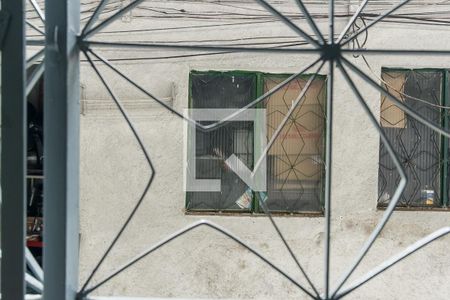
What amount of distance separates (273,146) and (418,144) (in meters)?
0.80

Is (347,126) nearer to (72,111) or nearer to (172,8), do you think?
(172,8)

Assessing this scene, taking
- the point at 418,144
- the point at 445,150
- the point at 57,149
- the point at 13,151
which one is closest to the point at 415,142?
the point at 418,144

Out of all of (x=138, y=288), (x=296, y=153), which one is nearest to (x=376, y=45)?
(x=296, y=153)

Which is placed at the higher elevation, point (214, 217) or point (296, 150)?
point (296, 150)

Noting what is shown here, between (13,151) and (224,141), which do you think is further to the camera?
(224,141)

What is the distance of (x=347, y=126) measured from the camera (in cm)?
281

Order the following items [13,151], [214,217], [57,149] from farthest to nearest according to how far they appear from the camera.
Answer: [214,217]
[57,149]
[13,151]

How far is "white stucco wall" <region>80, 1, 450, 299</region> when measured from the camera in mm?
2797

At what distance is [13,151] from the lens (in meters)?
0.60

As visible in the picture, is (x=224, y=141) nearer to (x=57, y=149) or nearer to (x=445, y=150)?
(x=445, y=150)

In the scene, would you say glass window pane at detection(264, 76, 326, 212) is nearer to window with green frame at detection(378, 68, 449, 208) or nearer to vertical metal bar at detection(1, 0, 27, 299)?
window with green frame at detection(378, 68, 449, 208)

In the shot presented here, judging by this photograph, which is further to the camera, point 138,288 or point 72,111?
point 138,288

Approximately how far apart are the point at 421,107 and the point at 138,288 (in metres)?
1.81

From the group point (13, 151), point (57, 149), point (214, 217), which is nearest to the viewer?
point (13, 151)
